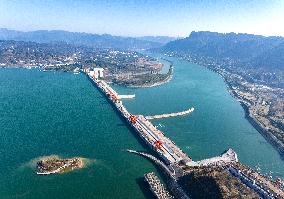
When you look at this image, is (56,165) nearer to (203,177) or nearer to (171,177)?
(171,177)

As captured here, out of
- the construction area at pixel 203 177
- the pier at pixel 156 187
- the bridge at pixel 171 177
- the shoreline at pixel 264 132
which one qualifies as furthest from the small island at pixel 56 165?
the shoreline at pixel 264 132

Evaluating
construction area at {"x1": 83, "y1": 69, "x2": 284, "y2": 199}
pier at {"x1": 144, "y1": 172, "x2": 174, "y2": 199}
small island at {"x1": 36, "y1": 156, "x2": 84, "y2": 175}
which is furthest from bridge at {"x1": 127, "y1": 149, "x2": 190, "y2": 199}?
small island at {"x1": 36, "y1": 156, "x2": 84, "y2": 175}

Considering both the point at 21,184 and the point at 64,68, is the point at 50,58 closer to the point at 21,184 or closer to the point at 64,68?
the point at 64,68

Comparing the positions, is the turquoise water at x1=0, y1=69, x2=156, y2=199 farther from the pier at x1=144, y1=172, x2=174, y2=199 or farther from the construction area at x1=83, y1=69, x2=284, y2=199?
the construction area at x1=83, y1=69, x2=284, y2=199

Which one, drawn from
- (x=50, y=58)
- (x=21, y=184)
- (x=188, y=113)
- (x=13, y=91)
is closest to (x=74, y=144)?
(x=21, y=184)

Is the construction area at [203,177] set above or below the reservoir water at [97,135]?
above

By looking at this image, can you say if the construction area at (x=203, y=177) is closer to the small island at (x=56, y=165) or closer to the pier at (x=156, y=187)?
the pier at (x=156, y=187)
